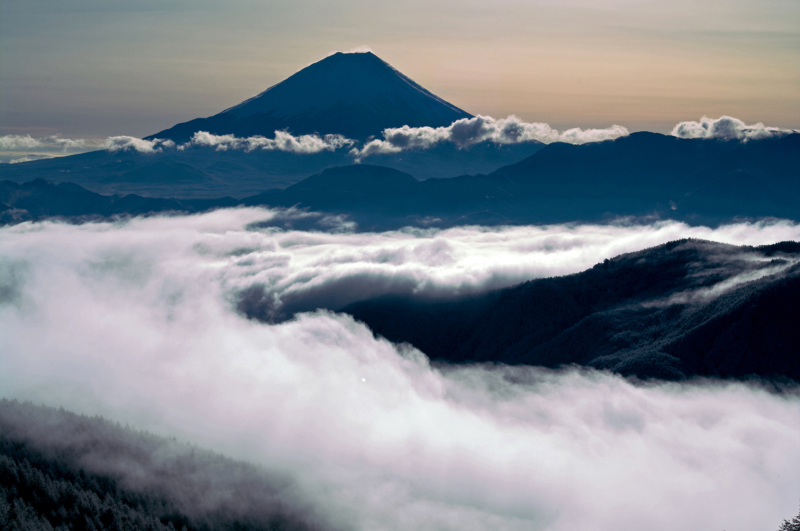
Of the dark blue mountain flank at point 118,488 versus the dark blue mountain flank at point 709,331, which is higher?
the dark blue mountain flank at point 709,331

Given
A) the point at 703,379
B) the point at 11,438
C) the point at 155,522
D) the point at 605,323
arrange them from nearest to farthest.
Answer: the point at 155,522 → the point at 703,379 → the point at 11,438 → the point at 605,323

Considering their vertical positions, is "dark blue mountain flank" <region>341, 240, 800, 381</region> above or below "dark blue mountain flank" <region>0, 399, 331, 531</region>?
above

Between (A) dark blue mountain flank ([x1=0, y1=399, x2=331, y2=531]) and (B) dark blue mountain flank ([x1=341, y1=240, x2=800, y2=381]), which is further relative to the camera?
(B) dark blue mountain flank ([x1=341, y1=240, x2=800, y2=381])

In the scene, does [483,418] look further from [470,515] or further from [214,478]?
[214,478]

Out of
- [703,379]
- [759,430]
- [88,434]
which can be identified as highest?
[703,379]

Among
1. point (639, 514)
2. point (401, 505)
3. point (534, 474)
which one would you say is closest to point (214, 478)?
point (401, 505)

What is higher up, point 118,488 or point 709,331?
point 709,331

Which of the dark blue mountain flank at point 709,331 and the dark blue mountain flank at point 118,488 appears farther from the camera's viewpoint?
the dark blue mountain flank at point 709,331

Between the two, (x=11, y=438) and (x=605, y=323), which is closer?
(x=11, y=438)
